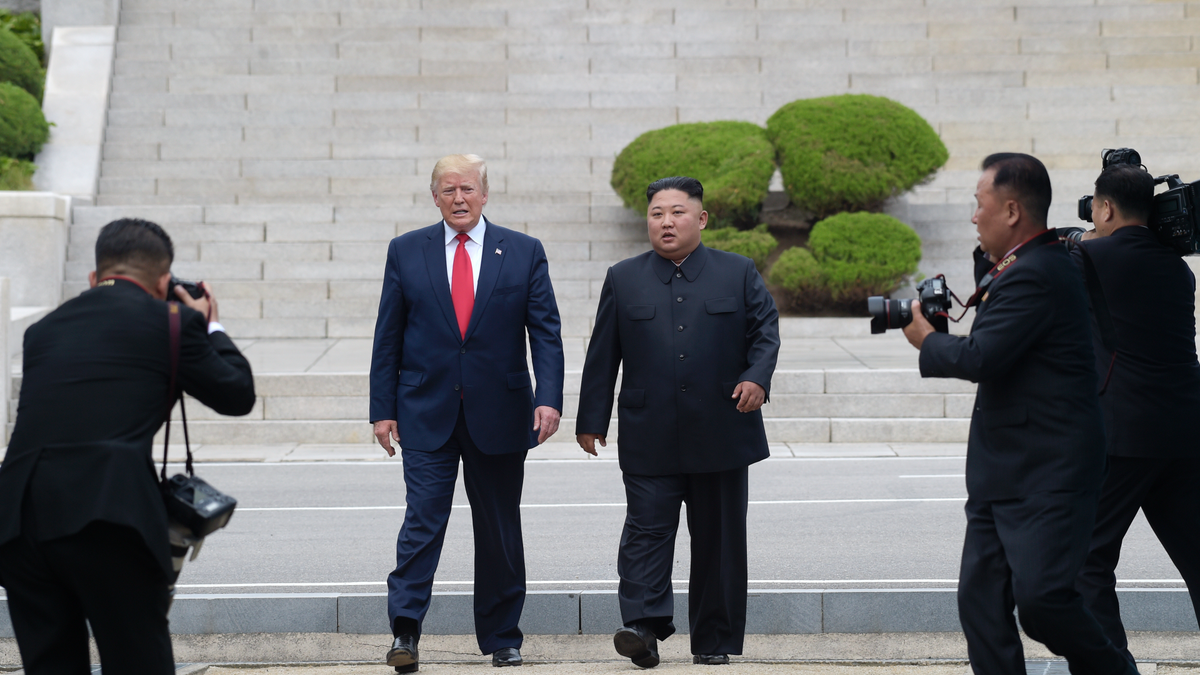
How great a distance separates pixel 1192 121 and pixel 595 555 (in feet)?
49.2

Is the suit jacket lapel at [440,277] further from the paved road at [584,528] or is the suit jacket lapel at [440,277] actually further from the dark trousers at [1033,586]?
the dark trousers at [1033,586]

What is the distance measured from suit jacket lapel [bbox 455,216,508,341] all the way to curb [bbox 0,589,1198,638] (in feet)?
4.05

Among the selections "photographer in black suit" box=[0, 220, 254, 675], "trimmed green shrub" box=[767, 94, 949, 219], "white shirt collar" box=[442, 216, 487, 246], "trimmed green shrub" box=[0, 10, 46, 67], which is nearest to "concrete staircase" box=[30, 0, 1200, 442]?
"trimmed green shrub" box=[0, 10, 46, 67]

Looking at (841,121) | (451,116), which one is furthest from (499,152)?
(841,121)

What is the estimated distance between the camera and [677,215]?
487 cm

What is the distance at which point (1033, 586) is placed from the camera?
3445 mm

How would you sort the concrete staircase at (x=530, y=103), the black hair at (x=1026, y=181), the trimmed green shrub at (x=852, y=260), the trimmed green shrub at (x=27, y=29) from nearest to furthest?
1. the black hair at (x=1026, y=181)
2. the trimmed green shrub at (x=852, y=260)
3. the concrete staircase at (x=530, y=103)
4. the trimmed green shrub at (x=27, y=29)

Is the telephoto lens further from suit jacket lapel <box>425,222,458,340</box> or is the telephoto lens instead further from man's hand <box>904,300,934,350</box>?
suit jacket lapel <box>425,222,458,340</box>

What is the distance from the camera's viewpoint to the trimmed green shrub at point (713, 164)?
13.9 metres

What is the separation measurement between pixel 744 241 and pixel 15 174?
917cm

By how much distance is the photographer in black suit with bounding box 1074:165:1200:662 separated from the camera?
408 cm

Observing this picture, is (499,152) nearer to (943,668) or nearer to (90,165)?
(90,165)

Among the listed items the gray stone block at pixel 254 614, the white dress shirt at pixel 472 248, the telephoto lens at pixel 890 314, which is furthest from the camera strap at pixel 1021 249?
the gray stone block at pixel 254 614

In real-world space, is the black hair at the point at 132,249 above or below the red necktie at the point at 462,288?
below
